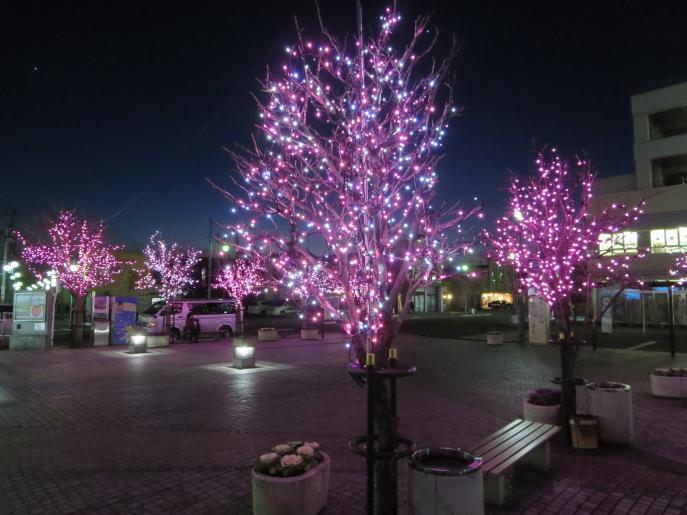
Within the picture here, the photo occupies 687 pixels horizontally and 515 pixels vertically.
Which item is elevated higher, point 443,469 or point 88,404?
point 443,469

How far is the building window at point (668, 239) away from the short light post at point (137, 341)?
91.3ft

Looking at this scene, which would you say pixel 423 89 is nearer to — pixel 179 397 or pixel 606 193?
pixel 179 397

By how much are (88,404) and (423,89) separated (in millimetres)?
8106

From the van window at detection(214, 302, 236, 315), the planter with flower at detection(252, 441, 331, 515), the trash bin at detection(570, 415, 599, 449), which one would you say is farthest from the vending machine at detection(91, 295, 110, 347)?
the trash bin at detection(570, 415, 599, 449)

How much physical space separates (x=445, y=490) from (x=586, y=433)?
12.1 feet

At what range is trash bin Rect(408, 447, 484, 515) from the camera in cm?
381

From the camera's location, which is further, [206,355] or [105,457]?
[206,355]

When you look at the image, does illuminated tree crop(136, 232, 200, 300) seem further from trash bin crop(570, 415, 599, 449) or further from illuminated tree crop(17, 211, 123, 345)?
trash bin crop(570, 415, 599, 449)

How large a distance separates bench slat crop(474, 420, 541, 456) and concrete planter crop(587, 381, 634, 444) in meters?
1.25

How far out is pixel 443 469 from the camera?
3893 millimetres

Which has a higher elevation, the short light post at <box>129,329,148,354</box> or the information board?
the information board

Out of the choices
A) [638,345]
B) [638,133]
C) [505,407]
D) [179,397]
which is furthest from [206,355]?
[638,133]

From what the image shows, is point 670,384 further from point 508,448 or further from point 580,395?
point 508,448

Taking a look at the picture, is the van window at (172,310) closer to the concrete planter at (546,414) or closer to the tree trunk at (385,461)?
the concrete planter at (546,414)
